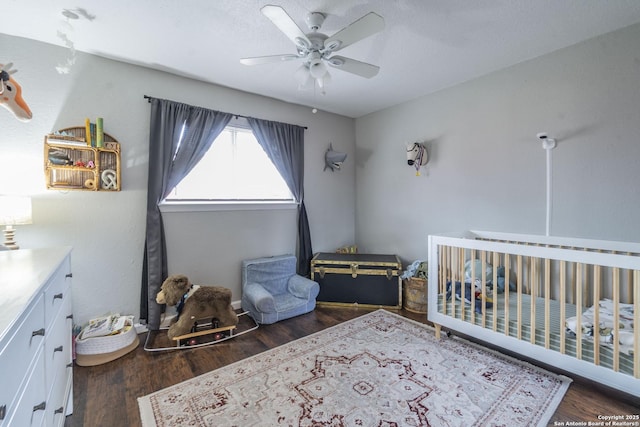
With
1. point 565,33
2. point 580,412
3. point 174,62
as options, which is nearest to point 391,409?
point 580,412

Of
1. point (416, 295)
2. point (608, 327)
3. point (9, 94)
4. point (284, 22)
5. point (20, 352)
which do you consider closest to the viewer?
point (20, 352)

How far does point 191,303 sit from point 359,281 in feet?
5.74

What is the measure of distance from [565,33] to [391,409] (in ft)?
9.67

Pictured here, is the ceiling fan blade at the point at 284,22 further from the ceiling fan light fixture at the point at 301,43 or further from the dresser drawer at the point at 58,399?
the dresser drawer at the point at 58,399

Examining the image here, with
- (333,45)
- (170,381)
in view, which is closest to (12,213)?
(170,381)

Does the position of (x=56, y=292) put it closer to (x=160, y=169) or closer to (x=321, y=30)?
(x=160, y=169)

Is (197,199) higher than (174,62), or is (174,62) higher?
(174,62)

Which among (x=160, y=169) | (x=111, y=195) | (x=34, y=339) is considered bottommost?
(x=34, y=339)

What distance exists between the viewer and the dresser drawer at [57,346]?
3.63ft

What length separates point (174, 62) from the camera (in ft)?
8.05

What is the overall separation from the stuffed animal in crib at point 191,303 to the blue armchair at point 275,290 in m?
0.31

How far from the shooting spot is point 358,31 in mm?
1561

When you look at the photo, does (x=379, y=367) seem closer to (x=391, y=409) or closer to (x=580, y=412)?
(x=391, y=409)

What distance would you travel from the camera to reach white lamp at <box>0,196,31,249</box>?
5.69 feet
